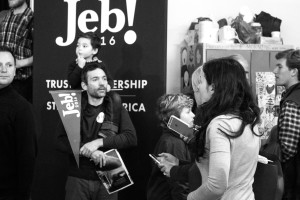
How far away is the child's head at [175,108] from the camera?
3116 millimetres

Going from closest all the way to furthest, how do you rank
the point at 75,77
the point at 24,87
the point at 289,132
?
1. the point at 289,132
2. the point at 75,77
3. the point at 24,87

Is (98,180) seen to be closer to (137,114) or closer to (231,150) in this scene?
(137,114)

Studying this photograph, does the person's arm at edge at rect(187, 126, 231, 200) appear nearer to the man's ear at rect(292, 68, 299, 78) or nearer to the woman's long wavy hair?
the woman's long wavy hair

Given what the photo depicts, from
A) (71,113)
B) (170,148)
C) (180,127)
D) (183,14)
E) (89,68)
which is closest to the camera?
(180,127)

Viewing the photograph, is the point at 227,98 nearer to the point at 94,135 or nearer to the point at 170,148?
the point at 170,148

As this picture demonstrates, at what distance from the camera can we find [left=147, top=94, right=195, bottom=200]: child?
2.94m

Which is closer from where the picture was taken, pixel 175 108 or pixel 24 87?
pixel 175 108

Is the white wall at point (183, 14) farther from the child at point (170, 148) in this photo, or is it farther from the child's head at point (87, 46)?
the child at point (170, 148)

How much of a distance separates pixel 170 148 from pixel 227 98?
1.05 meters

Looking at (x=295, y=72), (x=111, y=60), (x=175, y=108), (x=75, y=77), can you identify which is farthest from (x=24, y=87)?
(x=295, y=72)

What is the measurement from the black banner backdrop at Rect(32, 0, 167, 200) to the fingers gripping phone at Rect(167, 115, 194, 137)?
135cm

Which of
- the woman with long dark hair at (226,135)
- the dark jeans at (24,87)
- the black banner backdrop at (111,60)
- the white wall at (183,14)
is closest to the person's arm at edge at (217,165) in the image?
the woman with long dark hair at (226,135)

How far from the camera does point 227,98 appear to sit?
1998 millimetres

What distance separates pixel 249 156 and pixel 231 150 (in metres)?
0.09
